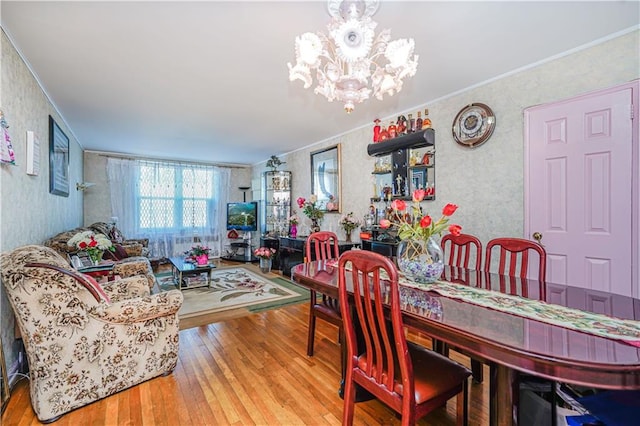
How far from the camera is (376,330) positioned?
4.29ft

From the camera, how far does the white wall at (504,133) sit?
227 centimetres

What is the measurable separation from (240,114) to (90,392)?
3198 mm

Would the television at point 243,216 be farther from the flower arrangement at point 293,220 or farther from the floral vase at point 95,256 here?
the floral vase at point 95,256

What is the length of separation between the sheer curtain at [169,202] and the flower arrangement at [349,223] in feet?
13.5

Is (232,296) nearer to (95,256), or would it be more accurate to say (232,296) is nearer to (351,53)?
(95,256)

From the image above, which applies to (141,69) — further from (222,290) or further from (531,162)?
(531,162)

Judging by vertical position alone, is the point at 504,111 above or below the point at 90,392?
above

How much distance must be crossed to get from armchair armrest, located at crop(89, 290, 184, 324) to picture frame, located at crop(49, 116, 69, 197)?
2.18 metres

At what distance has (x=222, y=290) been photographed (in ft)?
13.9

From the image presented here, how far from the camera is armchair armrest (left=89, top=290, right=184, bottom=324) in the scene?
185 centimetres

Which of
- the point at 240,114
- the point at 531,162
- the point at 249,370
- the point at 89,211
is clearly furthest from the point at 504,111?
the point at 89,211

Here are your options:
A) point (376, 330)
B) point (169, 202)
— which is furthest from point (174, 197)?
point (376, 330)

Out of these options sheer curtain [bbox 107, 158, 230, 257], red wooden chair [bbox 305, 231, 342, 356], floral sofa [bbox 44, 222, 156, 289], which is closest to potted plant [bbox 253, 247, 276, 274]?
floral sofa [bbox 44, 222, 156, 289]

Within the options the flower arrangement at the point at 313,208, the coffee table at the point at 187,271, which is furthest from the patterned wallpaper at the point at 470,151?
the coffee table at the point at 187,271
